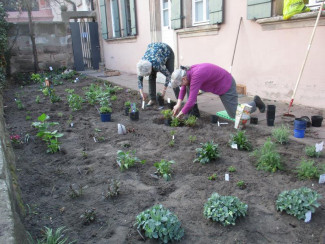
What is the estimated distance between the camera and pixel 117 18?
11.7 m

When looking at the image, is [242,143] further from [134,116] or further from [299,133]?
[134,116]

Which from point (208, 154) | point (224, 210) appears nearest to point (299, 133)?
point (208, 154)

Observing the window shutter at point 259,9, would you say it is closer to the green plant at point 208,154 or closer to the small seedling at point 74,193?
the green plant at point 208,154

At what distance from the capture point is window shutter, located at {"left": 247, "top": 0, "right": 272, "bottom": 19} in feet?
17.2

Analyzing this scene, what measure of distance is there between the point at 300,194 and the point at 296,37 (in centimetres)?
366

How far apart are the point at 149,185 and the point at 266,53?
13.2 feet

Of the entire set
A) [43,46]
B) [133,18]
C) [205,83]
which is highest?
[133,18]

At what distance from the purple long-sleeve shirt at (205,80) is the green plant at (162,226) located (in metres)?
2.18

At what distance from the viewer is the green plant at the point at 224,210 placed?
214 centimetres

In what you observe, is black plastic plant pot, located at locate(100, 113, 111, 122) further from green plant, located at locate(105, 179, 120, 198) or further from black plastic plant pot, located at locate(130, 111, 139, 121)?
green plant, located at locate(105, 179, 120, 198)

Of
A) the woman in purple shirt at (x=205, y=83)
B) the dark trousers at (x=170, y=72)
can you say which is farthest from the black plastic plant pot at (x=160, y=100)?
the woman in purple shirt at (x=205, y=83)

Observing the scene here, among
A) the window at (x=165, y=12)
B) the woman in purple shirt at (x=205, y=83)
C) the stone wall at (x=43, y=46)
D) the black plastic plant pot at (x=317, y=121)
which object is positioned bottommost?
the black plastic plant pot at (x=317, y=121)

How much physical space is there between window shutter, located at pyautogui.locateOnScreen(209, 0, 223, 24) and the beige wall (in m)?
0.11

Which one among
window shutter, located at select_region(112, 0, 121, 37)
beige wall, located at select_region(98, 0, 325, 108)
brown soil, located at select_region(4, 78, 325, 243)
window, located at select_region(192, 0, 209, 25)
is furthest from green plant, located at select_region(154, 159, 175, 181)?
window shutter, located at select_region(112, 0, 121, 37)
